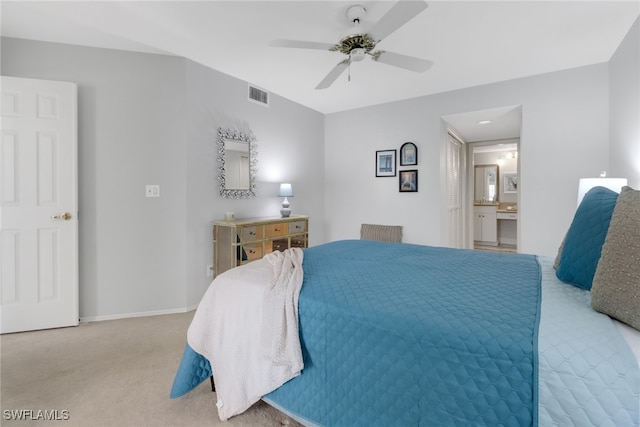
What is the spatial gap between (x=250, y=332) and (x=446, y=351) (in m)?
0.83

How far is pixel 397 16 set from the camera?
181cm

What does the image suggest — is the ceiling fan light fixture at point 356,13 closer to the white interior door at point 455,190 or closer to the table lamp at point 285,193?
the table lamp at point 285,193

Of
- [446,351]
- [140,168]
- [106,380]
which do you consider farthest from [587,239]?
[140,168]

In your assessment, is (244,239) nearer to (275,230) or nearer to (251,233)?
(251,233)

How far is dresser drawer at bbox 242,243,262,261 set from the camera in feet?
10.5

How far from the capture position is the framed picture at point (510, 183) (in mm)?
6719

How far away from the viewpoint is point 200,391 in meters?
1.72

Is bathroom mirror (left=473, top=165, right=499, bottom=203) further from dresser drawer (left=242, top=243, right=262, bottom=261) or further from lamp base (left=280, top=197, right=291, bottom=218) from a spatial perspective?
dresser drawer (left=242, top=243, right=262, bottom=261)

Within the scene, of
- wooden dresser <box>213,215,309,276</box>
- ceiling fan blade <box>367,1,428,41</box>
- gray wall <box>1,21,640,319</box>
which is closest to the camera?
ceiling fan blade <box>367,1,428,41</box>

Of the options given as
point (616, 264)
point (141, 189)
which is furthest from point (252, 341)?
point (141, 189)

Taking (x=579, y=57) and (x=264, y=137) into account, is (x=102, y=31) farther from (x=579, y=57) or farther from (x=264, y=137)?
(x=579, y=57)

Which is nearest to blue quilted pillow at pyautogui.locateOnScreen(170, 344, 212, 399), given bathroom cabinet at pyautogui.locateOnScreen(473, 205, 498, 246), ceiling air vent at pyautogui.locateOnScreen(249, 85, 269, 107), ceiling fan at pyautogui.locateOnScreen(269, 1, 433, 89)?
ceiling fan at pyautogui.locateOnScreen(269, 1, 433, 89)

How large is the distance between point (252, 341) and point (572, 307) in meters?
1.25

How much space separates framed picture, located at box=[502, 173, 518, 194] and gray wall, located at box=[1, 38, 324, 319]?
6.27 m
